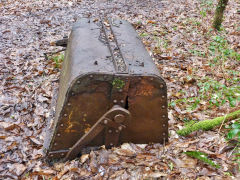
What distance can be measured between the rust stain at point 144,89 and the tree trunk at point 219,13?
5.14 metres

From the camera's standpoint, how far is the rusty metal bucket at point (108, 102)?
264 centimetres

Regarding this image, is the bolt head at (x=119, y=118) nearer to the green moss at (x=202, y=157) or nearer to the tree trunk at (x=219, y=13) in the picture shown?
the green moss at (x=202, y=157)

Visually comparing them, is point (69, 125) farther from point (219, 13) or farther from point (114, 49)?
point (219, 13)

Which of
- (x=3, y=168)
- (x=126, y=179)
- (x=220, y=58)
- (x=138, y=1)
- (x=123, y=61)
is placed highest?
(x=138, y=1)

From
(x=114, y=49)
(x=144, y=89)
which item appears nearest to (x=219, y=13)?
(x=114, y=49)

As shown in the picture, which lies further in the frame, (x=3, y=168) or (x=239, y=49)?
(x=239, y=49)

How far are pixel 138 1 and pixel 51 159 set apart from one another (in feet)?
26.8

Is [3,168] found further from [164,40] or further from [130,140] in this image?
[164,40]

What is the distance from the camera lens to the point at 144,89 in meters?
2.73

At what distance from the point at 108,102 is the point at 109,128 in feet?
1.22

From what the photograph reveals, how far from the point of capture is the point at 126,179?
2.77 meters

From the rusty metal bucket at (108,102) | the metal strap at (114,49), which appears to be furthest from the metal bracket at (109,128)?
the metal strap at (114,49)

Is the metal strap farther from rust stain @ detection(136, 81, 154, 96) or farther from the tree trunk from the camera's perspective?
the tree trunk

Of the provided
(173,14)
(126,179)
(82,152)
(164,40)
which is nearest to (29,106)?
(82,152)
